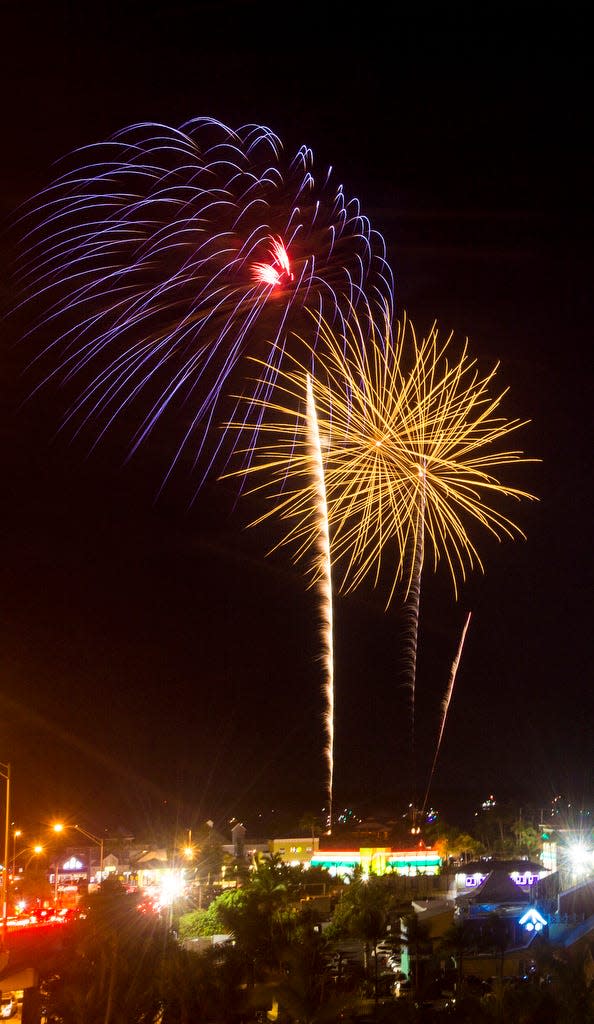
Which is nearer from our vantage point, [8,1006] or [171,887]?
[8,1006]

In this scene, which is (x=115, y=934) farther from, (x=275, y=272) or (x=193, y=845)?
(x=193, y=845)

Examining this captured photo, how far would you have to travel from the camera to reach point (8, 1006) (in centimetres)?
1795

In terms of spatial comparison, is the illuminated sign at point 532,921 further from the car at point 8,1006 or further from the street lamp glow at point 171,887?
the car at point 8,1006

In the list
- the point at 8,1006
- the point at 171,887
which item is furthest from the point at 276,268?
the point at 171,887

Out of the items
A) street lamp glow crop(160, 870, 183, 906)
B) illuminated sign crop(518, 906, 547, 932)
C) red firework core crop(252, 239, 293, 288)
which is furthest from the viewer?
street lamp glow crop(160, 870, 183, 906)

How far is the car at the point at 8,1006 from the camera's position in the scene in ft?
57.3

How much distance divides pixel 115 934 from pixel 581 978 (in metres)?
8.75

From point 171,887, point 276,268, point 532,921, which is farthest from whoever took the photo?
point 171,887

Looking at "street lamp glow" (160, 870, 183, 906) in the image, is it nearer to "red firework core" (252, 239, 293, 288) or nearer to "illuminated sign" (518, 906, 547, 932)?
"illuminated sign" (518, 906, 547, 932)

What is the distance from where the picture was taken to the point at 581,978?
15.0 m

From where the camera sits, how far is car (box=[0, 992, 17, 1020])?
57.3ft

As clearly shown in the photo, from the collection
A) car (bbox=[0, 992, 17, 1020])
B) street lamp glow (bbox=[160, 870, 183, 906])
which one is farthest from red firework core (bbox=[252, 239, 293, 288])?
street lamp glow (bbox=[160, 870, 183, 906])

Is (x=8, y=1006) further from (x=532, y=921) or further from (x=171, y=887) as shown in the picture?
(x=171, y=887)

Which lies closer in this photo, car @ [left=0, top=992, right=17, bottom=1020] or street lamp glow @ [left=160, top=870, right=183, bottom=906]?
car @ [left=0, top=992, right=17, bottom=1020]
